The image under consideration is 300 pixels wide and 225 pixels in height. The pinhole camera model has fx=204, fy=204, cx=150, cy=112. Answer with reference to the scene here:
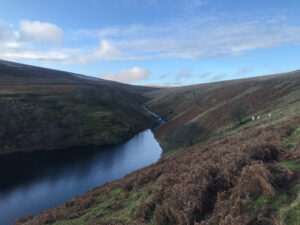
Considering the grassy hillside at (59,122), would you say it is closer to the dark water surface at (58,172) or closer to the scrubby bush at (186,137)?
the dark water surface at (58,172)

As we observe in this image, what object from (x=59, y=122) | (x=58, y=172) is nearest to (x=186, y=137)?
(x=58, y=172)

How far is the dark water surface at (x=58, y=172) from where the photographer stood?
37.3 meters

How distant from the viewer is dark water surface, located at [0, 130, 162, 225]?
122 feet

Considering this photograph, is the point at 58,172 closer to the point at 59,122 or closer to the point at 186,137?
the point at 186,137

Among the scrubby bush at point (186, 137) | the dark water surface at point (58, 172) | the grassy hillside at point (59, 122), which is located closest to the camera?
the dark water surface at point (58, 172)

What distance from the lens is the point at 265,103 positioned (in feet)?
172

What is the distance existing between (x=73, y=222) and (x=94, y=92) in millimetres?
116732

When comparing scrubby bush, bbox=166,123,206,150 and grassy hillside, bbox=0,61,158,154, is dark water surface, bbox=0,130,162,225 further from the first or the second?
scrubby bush, bbox=166,123,206,150

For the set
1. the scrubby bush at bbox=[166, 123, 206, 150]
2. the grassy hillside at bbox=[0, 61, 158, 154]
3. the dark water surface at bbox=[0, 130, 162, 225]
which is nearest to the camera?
the dark water surface at bbox=[0, 130, 162, 225]

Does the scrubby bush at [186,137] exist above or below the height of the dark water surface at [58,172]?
above

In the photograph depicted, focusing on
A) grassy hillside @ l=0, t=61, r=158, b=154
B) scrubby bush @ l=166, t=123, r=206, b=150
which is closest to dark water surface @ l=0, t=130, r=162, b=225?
grassy hillside @ l=0, t=61, r=158, b=154

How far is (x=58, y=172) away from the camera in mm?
50812

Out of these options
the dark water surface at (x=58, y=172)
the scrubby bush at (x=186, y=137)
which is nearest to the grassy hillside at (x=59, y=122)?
the dark water surface at (x=58, y=172)

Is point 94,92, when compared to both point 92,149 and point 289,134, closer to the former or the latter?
point 92,149
